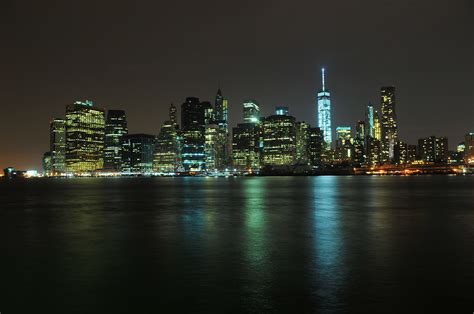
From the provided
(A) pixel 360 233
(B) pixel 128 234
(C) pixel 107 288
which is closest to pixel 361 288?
(C) pixel 107 288

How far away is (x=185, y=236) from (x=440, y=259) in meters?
16.6

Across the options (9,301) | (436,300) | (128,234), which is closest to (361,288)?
(436,300)

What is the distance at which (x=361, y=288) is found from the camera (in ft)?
57.1

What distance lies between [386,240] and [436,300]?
14113mm

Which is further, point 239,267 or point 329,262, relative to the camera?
point 329,262

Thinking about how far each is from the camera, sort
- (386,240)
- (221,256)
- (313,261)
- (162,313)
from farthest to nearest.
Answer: (386,240), (221,256), (313,261), (162,313)

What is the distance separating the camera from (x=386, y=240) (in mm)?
29438

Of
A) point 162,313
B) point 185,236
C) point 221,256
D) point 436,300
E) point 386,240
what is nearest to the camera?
point 162,313

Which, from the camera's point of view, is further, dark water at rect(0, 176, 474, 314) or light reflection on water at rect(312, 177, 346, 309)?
light reflection on water at rect(312, 177, 346, 309)

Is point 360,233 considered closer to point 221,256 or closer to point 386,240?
point 386,240

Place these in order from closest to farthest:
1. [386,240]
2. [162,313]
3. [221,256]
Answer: [162,313] < [221,256] < [386,240]

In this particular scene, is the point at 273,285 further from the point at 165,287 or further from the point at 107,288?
the point at 107,288

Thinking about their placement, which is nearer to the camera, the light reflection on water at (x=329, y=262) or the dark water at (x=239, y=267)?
the dark water at (x=239, y=267)

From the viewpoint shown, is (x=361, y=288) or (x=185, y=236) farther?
(x=185, y=236)
